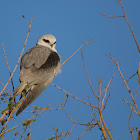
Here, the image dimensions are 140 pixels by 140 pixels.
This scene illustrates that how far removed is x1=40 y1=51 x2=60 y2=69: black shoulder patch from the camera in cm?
553

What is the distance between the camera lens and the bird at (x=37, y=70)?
4957 millimetres

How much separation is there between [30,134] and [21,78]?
1.95m

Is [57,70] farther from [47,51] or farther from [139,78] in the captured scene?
[139,78]

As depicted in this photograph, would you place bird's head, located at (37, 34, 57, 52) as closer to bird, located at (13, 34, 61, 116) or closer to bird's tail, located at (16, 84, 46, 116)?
bird, located at (13, 34, 61, 116)

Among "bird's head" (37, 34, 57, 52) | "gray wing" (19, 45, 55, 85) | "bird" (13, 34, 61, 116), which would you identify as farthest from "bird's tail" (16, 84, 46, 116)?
"bird's head" (37, 34, 57, 52)

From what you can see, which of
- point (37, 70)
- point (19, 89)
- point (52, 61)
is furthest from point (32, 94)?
point (52, 61)

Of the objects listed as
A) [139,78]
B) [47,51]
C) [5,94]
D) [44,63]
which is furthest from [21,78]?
[139,78]

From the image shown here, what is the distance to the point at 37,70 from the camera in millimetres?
5387

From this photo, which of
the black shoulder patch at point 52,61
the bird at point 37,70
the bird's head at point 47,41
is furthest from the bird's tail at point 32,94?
the bird's head at point 47,41

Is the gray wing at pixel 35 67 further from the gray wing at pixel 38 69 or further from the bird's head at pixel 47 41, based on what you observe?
the bird's head at pixel 47 41

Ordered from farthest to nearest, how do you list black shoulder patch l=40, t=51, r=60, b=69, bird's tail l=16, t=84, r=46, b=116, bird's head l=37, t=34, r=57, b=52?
bird's head l=37, t=34, r=57, b=52 < black shoulder patch l=40, t=51, r=60, b=69 < bird's tail l=16, t=84, r=46, b=116

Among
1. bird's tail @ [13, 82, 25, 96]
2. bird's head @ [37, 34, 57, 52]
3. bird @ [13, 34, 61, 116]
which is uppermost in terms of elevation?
bird's head @ [37, 34, 57, 52]

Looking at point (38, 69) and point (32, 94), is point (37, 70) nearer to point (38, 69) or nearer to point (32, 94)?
point (38, 69)

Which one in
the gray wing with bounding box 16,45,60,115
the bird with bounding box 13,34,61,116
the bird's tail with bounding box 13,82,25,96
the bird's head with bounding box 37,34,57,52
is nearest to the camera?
the bird's tail with bounding box 13,82,25,96
